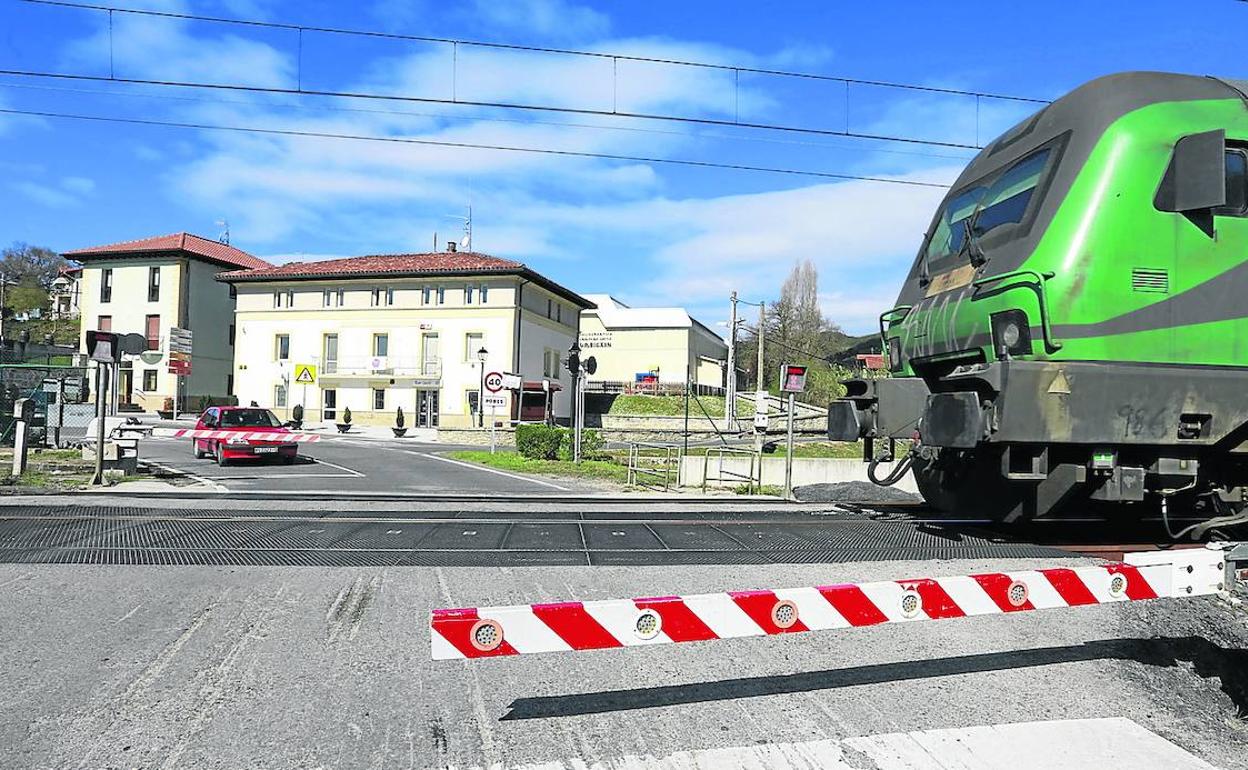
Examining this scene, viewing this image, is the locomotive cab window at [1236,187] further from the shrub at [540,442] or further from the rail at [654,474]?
the shrub at [540,442]

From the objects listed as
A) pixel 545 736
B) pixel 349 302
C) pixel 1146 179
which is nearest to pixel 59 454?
pixel 545 736

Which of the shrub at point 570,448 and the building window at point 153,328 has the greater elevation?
the building window at point 153,328

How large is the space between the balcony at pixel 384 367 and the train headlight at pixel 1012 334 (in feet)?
147

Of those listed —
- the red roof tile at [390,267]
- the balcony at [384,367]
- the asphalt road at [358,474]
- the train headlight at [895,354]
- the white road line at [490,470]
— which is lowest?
the white road line at [490,470]

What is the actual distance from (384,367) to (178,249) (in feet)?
65.7

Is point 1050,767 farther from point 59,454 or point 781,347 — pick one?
point 781,347

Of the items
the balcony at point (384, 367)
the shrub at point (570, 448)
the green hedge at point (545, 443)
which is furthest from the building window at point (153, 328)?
the green hedge at point (545, 443)

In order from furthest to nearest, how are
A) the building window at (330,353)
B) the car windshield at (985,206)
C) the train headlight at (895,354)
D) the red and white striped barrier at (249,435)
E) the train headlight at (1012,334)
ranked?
1. the building window at (330,353)
2. the red and white striped barrier at (249,435)
3. the train headlight at (895,354)
4. the car windshield at (985,206)
5. the train headlight at (1012,334)

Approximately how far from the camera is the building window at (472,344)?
160ft

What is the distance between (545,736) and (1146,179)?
223 inches

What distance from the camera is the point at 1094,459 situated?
6117mm

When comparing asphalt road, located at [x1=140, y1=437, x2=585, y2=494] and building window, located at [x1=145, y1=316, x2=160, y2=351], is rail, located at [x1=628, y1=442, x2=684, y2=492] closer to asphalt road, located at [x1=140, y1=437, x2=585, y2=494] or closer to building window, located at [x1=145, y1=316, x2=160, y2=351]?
asphalt road, located at [x1=140, y1=437, x2=585, y2=494]

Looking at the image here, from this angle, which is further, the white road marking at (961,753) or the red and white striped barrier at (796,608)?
the white road marking at (961,753)

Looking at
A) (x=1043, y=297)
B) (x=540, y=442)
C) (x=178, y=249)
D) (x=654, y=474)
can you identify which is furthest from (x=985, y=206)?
(x=178, y=249)
